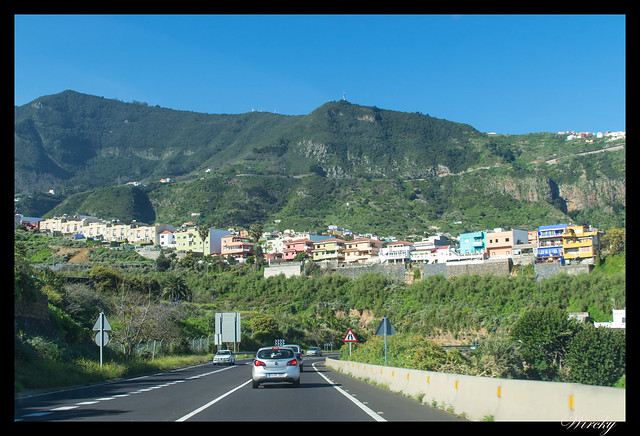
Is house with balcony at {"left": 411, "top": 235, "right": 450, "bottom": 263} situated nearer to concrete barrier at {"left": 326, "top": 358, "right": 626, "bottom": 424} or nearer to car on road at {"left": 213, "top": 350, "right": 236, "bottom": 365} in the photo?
car on road at {"left": 213, "top": 350, "right": 236, "bottom": 365}

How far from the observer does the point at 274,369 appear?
21406 millimetres

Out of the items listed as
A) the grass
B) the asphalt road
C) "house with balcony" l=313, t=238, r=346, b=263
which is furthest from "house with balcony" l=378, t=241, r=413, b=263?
the asphalt road

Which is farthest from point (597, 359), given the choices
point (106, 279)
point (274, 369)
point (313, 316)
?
point (106, 279)

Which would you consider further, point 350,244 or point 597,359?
point 350,244

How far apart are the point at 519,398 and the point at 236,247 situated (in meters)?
136

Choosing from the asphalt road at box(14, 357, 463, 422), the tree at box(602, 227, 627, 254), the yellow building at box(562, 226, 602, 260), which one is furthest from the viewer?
the yellow building at box(562, 226, 602, 260)

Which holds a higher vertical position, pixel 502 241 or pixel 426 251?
pixel 502 241

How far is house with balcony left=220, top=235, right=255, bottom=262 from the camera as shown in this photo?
14312 centimetres

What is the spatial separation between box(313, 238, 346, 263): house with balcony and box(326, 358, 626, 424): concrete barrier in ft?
384

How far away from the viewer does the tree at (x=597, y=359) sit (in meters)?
48.4

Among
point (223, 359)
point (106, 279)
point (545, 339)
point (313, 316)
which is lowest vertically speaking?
point (313, 316)

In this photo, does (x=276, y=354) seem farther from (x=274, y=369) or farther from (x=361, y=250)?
(x=361, y=250)
